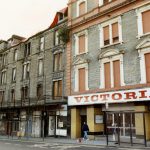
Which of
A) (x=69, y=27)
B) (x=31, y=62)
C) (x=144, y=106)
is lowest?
(x=144, y=106)

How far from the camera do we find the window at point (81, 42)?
25.7 m

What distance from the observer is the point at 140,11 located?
69.3ft

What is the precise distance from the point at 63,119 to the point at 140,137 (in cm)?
969

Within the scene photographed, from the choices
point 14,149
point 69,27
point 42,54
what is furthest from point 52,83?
point 14,149

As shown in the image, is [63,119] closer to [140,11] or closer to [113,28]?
[113,28]

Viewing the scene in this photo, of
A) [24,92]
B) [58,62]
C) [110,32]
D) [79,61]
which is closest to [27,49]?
[24,92]

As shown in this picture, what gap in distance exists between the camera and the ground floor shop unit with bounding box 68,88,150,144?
1809 centimetres

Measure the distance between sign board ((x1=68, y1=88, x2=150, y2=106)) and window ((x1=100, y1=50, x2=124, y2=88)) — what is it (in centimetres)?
95

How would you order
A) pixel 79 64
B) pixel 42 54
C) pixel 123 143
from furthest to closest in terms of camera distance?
pixel 42 54
pixel 79 64
pixel 123 143

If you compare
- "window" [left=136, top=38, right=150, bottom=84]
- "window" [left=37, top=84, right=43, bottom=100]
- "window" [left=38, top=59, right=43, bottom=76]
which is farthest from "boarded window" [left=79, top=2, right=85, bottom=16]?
"window" [left=37, top=84, right=43, bottom=100]

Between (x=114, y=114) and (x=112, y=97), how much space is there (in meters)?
2.69

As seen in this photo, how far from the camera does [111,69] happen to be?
22500 millimetres

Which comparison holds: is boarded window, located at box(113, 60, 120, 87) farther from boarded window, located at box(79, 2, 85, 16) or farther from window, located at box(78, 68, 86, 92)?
boarded window, located at box(79, 2, 85, 16)

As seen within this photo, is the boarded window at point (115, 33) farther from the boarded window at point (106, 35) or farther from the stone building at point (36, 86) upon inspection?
the stone building at point (36, 86)
